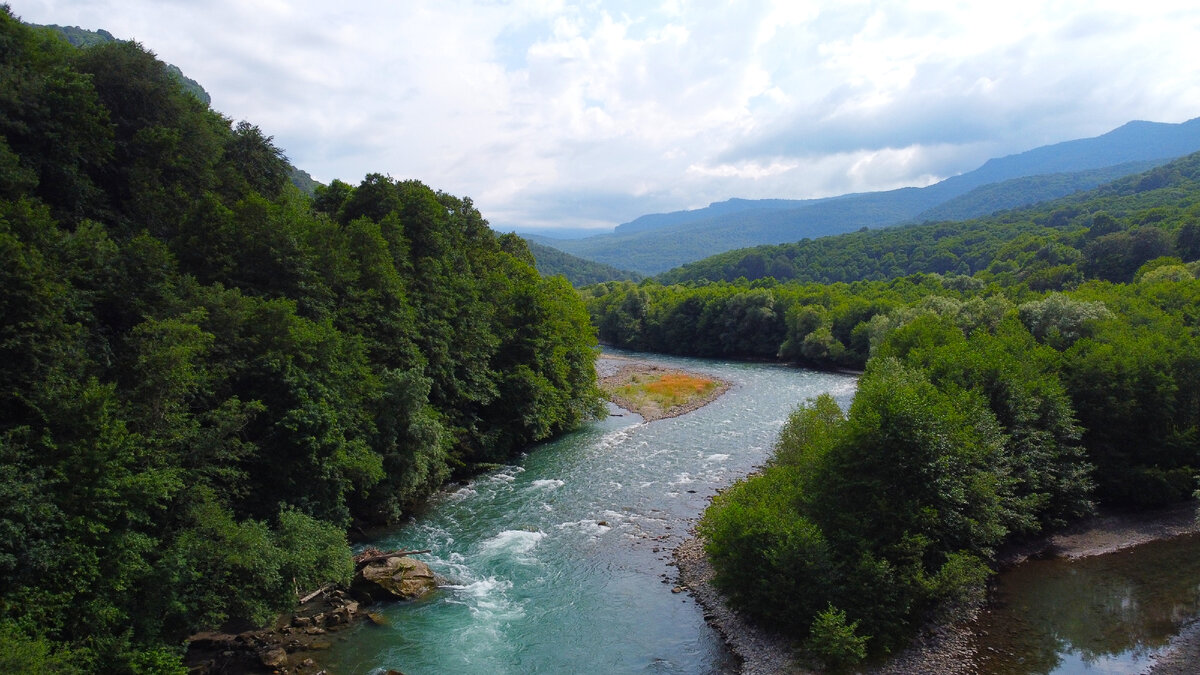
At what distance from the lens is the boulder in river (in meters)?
26.0

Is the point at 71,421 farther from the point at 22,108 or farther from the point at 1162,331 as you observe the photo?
the point at 1162,331

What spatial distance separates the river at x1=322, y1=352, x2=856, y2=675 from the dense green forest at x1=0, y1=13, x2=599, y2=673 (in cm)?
341

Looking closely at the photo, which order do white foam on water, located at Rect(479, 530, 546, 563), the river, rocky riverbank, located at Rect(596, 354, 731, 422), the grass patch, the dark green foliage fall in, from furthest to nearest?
the grass patch, rocky riverbank, located at Rect(596, 354, 731, 422), white foam on water, located at Rect(479, 530, 546, 563), the river, the dark green foliage

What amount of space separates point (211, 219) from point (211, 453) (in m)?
12.5

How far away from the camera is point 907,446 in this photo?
24094 mm

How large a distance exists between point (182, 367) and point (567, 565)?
17403 millimetres

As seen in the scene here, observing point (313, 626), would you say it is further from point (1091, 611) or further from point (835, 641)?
point (1091, 611)

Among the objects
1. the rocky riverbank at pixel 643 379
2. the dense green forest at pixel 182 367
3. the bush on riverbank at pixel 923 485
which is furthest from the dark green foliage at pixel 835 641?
the rocky riverbank at pixel 643 379

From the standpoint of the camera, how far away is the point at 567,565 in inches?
1156

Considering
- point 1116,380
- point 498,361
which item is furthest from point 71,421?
point 1116,380

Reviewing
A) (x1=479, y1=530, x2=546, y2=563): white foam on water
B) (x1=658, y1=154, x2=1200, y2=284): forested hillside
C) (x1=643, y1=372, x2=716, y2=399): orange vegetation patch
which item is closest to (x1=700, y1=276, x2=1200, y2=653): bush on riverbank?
(x1=479, y1=530, x2=546, y2=563): white foam on water

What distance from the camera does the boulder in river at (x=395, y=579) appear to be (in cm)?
2598

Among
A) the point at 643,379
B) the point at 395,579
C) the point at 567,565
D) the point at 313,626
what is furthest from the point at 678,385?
the point at 313,626

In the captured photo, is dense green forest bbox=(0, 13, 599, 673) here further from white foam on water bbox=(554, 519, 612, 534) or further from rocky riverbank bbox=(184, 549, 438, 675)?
white foam on water bbox=(554, 519, 612, 534)
